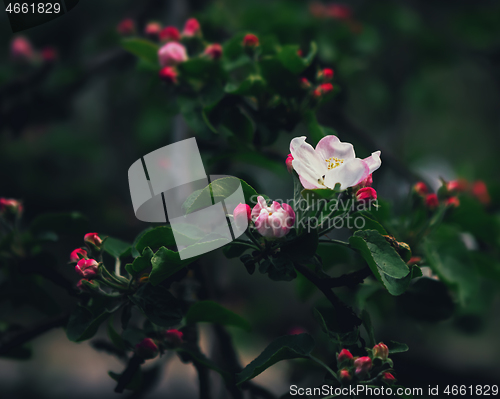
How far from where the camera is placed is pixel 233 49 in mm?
935

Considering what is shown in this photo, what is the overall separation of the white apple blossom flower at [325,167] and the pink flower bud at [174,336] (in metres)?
0.36

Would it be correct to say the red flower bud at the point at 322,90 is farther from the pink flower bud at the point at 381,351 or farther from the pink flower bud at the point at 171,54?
the pink flower bud at the point at 381,351

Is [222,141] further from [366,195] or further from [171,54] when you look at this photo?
[366,195]

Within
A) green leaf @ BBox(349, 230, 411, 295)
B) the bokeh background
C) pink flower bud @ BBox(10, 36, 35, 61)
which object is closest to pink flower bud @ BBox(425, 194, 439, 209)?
the bokeh background

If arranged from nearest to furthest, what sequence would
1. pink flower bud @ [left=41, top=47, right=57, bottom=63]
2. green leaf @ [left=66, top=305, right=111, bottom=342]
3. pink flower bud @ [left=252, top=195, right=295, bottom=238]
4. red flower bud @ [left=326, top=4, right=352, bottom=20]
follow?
pink flower bud @ [left=252, top=195, right=295, bottom=238], green leaf @ [left=66, top=305, right=111, bottom=342], pink flower bud @ [left=41, top=47, right=57, bottom=63], red flower bud @ [left=326, top=4, right=352, bottom=20]

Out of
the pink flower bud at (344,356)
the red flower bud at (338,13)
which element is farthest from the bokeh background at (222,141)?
the pink flower bud at (344,356)

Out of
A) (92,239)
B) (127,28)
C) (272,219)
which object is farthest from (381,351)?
(127,28)

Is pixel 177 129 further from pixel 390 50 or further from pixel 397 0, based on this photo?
pixel 397 0

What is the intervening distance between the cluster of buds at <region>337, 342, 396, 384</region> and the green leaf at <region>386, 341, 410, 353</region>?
0.9 inches

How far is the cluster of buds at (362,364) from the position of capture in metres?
0.56

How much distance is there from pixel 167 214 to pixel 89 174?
5.57 feet

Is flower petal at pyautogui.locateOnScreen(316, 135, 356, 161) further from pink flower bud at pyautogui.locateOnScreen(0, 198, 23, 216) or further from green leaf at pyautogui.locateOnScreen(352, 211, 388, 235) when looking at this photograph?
pink flower bud at pyautogui.locateOnScreen(0, 198, 23, 216)

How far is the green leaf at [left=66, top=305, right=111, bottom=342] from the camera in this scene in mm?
607

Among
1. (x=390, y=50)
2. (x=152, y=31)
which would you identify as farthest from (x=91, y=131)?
(x=390, y=50)
